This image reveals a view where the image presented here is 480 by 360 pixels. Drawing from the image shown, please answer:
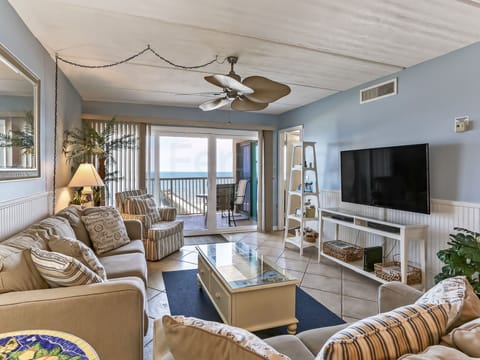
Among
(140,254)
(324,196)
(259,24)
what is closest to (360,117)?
(324,196)

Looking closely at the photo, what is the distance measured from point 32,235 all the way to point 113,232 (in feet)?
3.11

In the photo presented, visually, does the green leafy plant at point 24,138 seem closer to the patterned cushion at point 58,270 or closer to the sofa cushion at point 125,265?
the patterned cushion at point 58,270

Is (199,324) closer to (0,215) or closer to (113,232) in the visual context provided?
(0,215)

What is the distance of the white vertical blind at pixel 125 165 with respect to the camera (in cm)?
478

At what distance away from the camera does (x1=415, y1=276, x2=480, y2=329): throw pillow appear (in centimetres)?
90

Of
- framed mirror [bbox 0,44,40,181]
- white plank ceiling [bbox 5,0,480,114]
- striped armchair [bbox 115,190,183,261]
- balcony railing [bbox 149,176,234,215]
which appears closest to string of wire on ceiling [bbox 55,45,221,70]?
white plank ceiling [bbox 5,0,480,114]

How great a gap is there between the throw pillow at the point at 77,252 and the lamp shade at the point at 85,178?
160 centimetres

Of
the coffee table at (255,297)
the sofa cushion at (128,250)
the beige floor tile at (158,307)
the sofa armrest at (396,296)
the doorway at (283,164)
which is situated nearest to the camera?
the sofa armrest at (396,296)

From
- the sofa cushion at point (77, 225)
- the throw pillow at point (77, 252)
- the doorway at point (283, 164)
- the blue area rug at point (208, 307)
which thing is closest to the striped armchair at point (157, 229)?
the blue area rug at point (208, 307)

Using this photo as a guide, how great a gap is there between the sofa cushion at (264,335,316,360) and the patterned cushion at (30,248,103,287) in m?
1.07

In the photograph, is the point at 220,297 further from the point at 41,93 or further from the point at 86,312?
the point at 41,93

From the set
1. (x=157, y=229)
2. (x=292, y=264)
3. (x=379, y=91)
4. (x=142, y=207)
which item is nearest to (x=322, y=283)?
(x=292, y=264)

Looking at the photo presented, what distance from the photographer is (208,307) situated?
→ 8.44 ft

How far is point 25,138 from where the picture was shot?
222 centimetres
